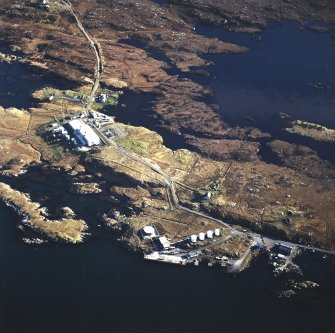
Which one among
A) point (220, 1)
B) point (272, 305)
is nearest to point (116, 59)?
point (220, 1)

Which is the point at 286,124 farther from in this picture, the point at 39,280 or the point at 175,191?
the point at 39,280

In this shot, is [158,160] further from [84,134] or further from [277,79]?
[277,79]

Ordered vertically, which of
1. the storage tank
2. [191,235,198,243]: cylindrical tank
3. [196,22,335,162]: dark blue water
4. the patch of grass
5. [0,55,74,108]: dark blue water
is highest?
[196,22,335,162]: dark blue water

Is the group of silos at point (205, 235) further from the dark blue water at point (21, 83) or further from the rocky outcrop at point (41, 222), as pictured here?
the dark blue water at point (21, 83)

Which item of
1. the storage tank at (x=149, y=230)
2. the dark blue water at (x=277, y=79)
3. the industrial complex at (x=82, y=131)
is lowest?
the industrial complex at (x=82, y=131)

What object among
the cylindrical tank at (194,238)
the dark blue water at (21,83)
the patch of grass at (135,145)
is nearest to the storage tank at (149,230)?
the cylindrical tank at (194,238)

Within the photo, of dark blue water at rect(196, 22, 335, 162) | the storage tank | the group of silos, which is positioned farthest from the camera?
dark blue water at rect(196, 22, 335, 162)

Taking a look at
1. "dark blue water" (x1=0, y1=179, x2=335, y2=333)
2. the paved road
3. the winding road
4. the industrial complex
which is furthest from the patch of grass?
"dark blue water" (x1=0, y1=179, x2=335, y2=333)

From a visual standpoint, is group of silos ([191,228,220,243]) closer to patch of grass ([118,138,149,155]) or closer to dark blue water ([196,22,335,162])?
patch of grass ([118,138,149,155])
